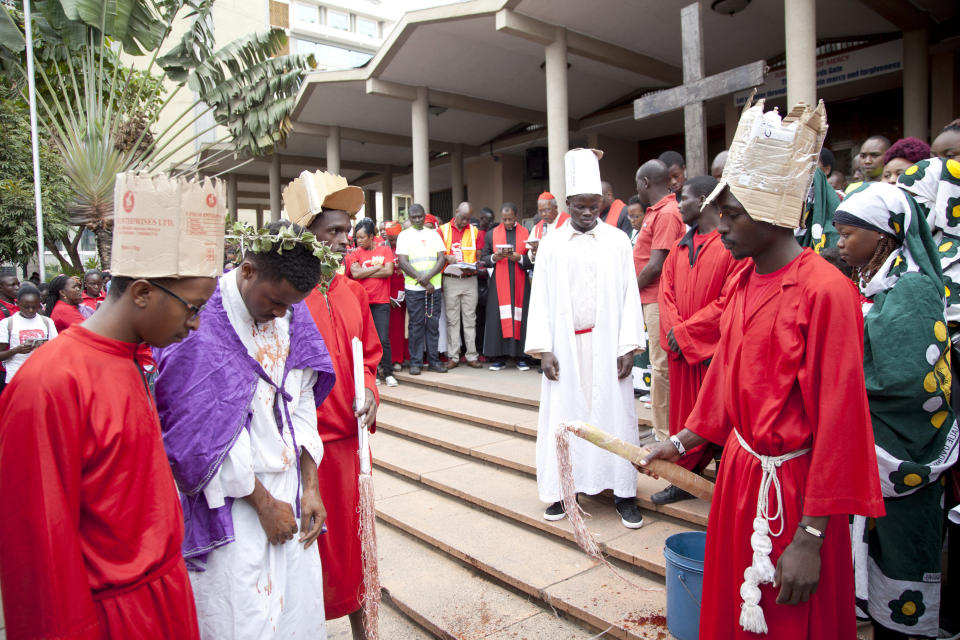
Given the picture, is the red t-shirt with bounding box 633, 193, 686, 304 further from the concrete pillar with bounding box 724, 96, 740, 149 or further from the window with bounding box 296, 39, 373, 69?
the window with bounding box 296, 39, 373, 69

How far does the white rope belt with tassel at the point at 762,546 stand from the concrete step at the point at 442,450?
2.37 meters

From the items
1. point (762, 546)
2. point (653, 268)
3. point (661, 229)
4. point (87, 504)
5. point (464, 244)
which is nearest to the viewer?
point (87, 504)

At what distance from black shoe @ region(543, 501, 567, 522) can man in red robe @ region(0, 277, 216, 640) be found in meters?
2.89

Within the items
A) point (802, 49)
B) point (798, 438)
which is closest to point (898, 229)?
point (798, 438)

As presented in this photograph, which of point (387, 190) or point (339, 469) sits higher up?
point (387, 190)

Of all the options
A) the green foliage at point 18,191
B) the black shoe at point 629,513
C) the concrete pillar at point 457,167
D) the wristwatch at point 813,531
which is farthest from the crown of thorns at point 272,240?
the concrete pillar at point 457,167

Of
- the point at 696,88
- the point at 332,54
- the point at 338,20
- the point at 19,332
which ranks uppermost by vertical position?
the point at 338,20

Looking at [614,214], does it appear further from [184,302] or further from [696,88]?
[184,302]

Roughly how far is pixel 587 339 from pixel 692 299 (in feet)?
2.52

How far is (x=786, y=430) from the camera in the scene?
2047 millimetres

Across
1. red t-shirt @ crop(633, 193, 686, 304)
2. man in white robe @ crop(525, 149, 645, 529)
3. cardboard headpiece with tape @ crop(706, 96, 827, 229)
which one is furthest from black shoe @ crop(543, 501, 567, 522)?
cardboard headpiece with tape @ crop(706, 96, 827, 229)

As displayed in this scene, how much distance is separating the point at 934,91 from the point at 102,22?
47.2ft

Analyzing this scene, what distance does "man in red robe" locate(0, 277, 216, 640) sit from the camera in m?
1.50

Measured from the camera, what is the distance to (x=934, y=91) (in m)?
10.7
